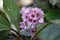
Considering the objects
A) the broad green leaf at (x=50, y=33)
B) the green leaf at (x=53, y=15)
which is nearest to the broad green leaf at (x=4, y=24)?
the broad green leaf at (x=50, y=33)

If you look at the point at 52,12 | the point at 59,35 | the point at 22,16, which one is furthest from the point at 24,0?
the point at 59,35

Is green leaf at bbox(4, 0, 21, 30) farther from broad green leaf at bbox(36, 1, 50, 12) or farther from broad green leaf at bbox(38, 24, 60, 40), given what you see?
broad green leaf at bbox(36, 1, 50, 12)

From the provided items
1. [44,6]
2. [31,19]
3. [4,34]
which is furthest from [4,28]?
[44,6]

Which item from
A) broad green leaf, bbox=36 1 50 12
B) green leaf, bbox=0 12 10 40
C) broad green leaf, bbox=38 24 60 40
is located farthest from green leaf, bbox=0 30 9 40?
broad green leaf, bbox=36 1 50 12

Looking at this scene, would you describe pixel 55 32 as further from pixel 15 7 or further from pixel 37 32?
pixel 15 7

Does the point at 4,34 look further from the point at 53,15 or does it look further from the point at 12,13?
the point at 53,15
